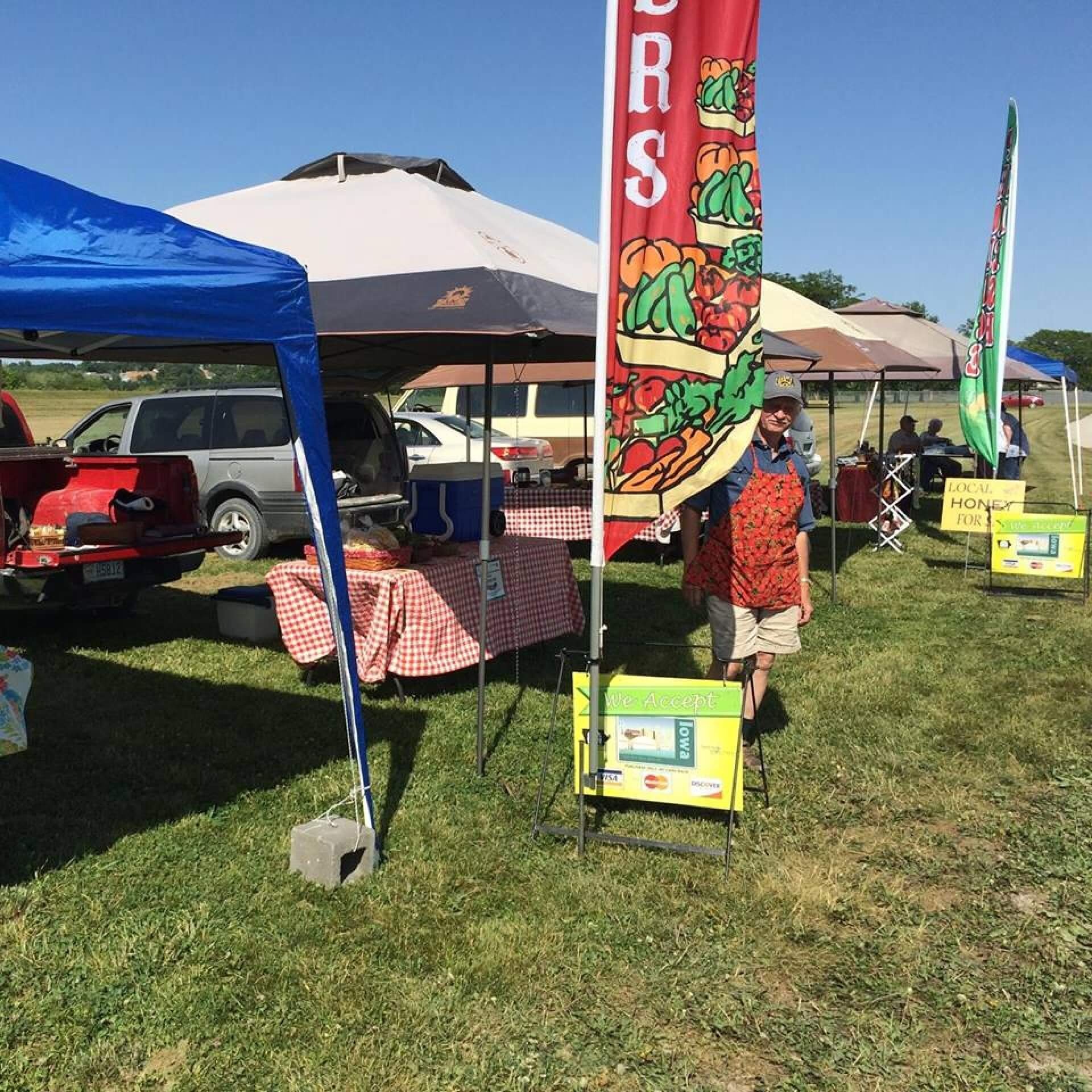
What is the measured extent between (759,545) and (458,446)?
1025 centimetres

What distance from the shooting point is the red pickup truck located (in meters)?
6.48

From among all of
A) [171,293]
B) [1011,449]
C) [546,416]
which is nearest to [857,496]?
[1011,449]

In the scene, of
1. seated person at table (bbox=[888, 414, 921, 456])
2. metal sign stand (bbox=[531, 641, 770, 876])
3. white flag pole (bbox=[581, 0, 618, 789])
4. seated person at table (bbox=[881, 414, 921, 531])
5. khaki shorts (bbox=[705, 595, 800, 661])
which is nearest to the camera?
white flag pole (bbox=[581, 0, 618, 789])

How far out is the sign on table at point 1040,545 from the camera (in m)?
8.78

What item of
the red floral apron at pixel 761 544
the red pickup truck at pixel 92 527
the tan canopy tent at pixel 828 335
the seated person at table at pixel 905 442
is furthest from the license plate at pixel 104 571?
the seated person at table at pixel 905 442

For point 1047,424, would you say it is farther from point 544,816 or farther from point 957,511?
point 544,816

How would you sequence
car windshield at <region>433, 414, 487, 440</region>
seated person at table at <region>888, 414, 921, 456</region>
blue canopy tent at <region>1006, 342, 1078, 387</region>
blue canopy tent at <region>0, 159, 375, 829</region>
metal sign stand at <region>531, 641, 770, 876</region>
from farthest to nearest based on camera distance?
blue canopy tent at <region>1006, 342, 1078, 387</region>, seated person at table at <region>888, 414, 921, 456</region>, car windshield at <region>433, 414, 487, 440</region>, metal sign stand at <region>531, 641, 770, 876</region>, blue canopy tent at <region>0, 159, 375, 829</region>

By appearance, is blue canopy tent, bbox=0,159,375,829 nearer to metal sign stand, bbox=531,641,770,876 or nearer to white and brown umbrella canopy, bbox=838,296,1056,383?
metal sign stand, bbox=531,641,770,876

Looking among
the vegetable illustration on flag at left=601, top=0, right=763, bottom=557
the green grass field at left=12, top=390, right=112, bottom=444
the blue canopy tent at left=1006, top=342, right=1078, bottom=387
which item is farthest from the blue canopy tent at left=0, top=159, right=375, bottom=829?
the green grass field at left=12, top=390, right=112, bottom=444

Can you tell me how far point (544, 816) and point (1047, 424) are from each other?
53355 millimetres

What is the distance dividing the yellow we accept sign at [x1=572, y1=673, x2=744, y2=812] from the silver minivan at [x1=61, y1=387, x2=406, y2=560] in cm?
629

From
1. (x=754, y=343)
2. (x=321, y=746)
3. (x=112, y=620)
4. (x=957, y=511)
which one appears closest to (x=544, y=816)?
(x=321, y=746)

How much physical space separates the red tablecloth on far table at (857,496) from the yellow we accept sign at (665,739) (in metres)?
10.8

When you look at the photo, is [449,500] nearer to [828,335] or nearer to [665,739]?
[665,739]
